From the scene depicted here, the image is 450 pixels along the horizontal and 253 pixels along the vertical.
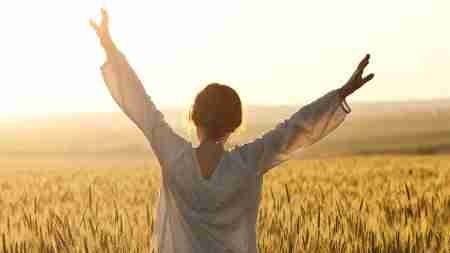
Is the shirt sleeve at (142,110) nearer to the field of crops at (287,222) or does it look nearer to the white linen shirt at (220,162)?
the white linen shirt at (220,162)

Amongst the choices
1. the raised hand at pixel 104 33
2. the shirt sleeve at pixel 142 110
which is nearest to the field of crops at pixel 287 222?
the shirt sleeve at pixel 142 110

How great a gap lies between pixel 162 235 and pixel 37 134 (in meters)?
82.1

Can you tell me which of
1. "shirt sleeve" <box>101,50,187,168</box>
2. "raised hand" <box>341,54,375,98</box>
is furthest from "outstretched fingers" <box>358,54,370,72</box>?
"shirt sleeve" <box>101,50,187,168</box>

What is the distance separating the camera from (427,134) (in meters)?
64.1

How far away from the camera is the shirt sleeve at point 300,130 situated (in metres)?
3.35

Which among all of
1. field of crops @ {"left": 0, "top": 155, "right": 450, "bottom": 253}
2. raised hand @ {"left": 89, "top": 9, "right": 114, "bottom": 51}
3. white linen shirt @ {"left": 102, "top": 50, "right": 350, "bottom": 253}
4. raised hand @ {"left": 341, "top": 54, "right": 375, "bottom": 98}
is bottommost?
field of crops @ {"left": 0, "top": 155, "right": 450, "bottom": 253}

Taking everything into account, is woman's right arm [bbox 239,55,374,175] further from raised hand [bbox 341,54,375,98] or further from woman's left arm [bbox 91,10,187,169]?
woman's left arm [bbox 91,10,187,169]

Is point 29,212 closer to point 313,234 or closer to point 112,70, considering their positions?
point 313,234

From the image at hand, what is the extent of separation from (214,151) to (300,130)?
0.36m

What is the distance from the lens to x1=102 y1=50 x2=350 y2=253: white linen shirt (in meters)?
3.36

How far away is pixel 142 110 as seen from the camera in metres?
3.40

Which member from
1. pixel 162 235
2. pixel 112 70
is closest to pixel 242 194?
pixel 162 235

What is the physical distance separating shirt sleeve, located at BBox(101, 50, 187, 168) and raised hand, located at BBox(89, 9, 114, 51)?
1.4 inches

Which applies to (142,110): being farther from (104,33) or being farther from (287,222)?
(287,222)
